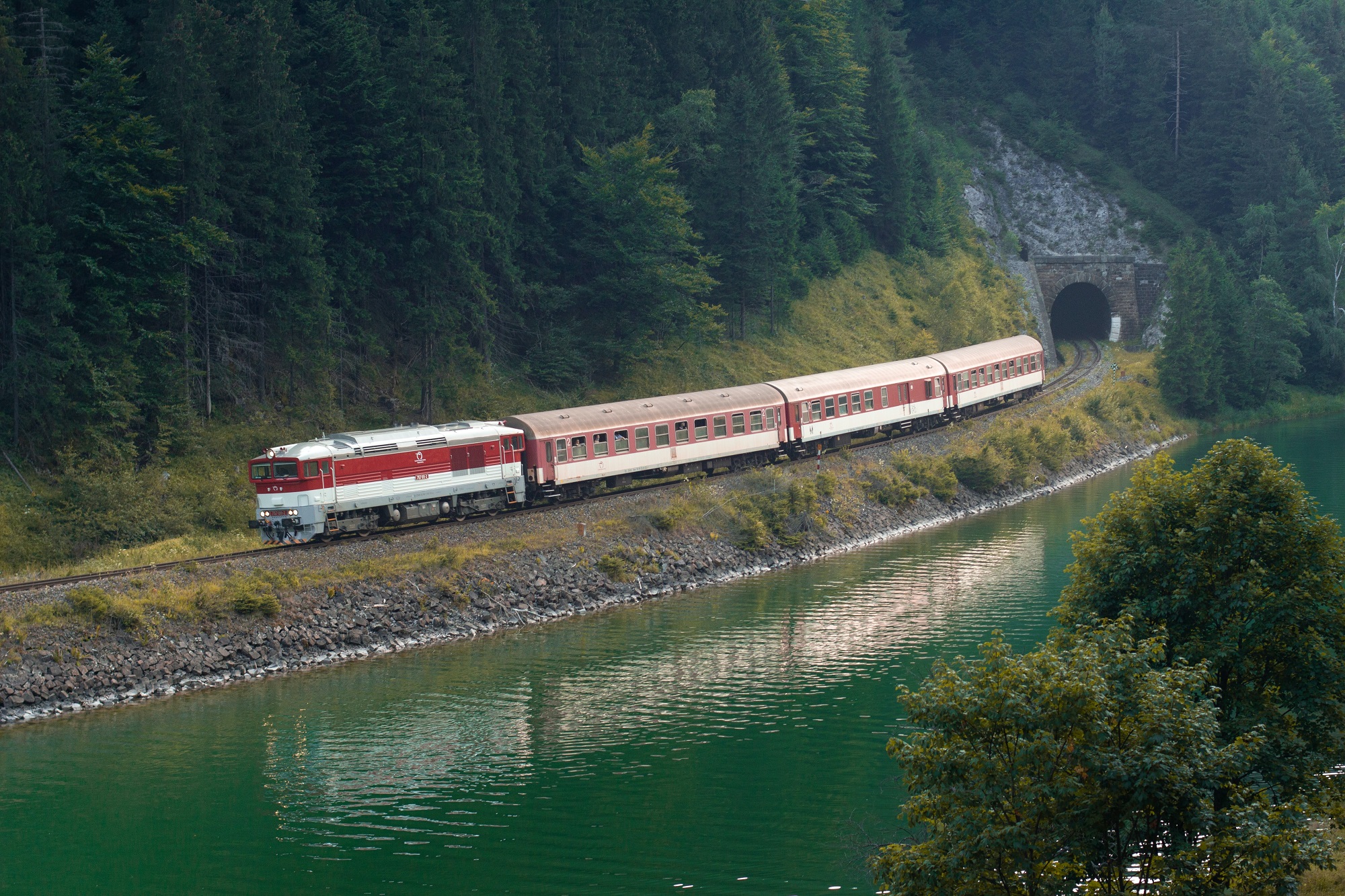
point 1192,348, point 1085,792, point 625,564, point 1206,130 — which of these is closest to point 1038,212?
point 1206,130

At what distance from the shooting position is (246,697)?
1153 inches

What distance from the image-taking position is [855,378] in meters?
56.6

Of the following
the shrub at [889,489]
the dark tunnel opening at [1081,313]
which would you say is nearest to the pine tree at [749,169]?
the shrub at [889,489]

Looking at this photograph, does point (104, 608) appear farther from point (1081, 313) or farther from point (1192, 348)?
point (1081, 313)

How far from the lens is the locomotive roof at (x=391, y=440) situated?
3600cm

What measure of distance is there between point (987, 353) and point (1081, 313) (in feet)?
129

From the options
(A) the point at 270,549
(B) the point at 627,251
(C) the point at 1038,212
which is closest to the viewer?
(A) the point at 270,549

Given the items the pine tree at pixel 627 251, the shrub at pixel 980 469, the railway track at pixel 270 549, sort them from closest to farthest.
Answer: the railway track at pixel 270 549
the shrub at pixel 980 469
the pine tree at pixel 627 251

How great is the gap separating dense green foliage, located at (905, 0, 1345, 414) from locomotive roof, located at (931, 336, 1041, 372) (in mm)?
11683

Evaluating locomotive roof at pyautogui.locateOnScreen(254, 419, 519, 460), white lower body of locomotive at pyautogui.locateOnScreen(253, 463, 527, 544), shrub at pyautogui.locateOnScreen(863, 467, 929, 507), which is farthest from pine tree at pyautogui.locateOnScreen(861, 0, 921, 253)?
locomotive roof at pyautogui.locateOnScreen(254, 419, 519, 460)

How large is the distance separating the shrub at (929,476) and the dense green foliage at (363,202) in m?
13.9

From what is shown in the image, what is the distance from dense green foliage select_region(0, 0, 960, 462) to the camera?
3906 cm

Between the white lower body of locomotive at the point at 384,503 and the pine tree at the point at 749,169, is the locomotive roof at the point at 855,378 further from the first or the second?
the white lower body of locomotive at the point at 384,503

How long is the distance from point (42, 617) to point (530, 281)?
113 ft
